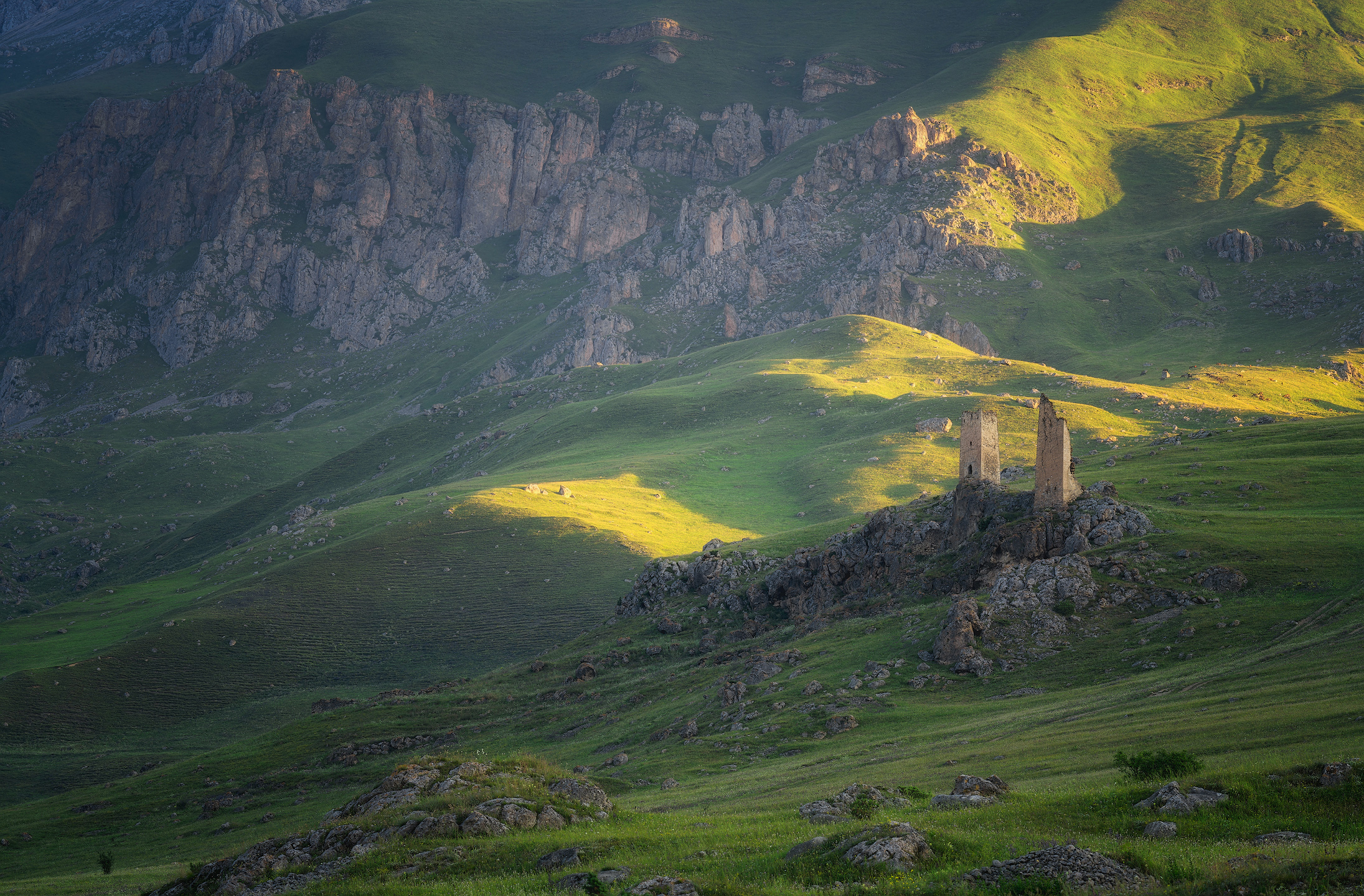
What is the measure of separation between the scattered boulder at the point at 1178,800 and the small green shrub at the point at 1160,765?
339 centimetres

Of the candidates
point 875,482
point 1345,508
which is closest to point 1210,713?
point 1345,508

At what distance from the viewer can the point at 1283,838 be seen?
25.4 meters

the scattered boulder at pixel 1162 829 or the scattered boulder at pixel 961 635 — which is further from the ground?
the scattered boulder at pixel 1162 829

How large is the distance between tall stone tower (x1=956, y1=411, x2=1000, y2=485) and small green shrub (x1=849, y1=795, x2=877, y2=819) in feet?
195

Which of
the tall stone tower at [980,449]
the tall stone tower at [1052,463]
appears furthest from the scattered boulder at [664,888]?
the tall stone tower at [980,449]

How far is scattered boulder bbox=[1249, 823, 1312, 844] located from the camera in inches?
984

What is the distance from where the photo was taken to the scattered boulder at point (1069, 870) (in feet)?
76.9

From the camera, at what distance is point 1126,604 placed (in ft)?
235

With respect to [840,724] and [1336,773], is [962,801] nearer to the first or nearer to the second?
[1336,773]

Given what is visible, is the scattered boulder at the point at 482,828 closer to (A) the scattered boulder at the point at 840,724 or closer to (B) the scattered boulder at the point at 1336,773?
(B) the scattered boulder at the point at 1336,773

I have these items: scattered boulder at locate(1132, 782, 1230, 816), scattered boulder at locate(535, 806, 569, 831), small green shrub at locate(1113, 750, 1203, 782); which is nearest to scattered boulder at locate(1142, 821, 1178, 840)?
scattered boulder at locate(1132, 782, 1230, 816)

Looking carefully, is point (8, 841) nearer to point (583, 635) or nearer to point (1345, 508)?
point (583, 635)

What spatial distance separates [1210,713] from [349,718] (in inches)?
3667

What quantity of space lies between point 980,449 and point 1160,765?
196ft
